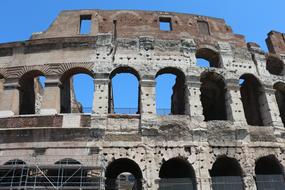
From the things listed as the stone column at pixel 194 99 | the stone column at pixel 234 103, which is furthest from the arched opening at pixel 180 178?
the stone column at pixel 234 103

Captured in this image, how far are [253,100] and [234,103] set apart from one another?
2.40m

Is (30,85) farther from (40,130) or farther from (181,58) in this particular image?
Result: (181,58)

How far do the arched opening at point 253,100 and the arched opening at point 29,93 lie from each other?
9414 millimetres

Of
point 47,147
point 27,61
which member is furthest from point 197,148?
→ point 27,61

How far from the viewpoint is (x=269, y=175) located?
10.9m

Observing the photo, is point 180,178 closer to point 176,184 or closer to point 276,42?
point 176,184

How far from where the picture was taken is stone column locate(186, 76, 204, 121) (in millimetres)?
11203

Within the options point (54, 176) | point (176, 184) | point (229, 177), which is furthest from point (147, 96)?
point (54, 176)

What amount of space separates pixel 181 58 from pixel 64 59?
5000mm

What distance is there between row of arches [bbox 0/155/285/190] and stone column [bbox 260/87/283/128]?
5.12 ft

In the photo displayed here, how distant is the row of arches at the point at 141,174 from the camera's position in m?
9.19

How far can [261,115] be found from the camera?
12727 mm

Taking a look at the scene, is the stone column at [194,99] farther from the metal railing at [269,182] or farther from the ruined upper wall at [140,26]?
the metal railing at [269,182]

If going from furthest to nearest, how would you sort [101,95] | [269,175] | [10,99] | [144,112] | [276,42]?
[276,42]
[10,99]
[101,95]
[144,112]
[269,175]
